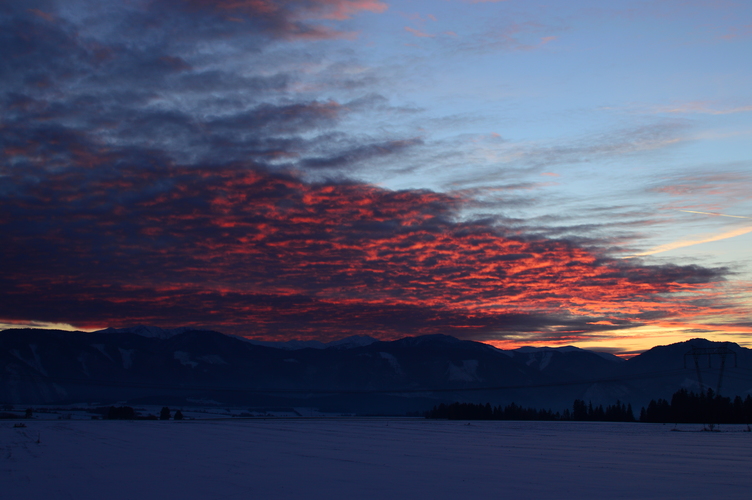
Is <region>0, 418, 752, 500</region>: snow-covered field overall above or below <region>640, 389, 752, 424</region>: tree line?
above

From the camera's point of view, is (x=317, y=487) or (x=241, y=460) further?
(x=241, y=460)

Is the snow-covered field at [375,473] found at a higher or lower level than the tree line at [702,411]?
higher

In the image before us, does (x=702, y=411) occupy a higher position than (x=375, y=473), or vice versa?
(x=375, y=473)

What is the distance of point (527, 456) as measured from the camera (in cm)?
4628

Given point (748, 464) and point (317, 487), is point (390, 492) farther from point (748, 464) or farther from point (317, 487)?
point (748, 464)

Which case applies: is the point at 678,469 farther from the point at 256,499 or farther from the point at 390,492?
the point at 256,499

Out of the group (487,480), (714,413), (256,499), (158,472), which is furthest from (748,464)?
(714,413)

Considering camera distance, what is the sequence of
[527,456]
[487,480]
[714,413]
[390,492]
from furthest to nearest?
[714,413]
[527,456]
[487,480]
[390,492]

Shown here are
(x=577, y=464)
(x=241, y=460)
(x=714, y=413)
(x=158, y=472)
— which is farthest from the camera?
(x=714, y=413)

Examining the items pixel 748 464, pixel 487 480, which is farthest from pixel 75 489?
pixel 748 464

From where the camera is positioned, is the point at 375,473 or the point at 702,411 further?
the point at 702,411

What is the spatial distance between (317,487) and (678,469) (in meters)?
22.4

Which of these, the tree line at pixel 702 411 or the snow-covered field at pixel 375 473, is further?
the tree line at pixel 702 411

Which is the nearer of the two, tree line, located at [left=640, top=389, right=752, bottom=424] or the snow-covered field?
the snow-covered field
